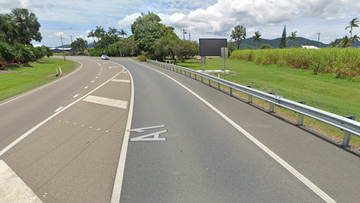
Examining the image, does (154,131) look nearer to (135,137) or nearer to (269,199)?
(135,137)

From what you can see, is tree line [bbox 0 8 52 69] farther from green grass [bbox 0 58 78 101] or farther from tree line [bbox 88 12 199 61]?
tree line [bbox 88 12 199 61]

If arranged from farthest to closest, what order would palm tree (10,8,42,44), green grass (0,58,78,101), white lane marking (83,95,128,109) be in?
palm tree (10,8,42,44), green grass (0,58,78,101), white lane marking (83,95,128,109)

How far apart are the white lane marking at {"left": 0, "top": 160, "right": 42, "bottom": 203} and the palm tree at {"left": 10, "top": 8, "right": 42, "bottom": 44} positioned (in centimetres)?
5808

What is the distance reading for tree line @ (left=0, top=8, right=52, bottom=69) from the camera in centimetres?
3015

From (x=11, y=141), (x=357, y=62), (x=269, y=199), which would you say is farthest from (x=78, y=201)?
(x=357, y=62)

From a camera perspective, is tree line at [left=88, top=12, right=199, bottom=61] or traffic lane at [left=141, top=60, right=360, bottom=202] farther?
tree line at [left=88, top=12, right=199, bottom=61]

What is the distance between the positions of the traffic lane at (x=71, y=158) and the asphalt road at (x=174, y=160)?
2cm

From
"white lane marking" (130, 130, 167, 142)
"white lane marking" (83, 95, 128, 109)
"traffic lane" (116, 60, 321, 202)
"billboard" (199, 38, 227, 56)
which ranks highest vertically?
"billboard" (199, 38, 227, 56)

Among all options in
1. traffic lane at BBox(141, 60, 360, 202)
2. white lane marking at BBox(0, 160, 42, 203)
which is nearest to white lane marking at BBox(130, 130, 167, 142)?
white lane marking at BBox(0, 160, 42, 203)

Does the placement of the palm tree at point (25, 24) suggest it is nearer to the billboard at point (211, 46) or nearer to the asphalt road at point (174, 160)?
the billboard at point (211, 46)

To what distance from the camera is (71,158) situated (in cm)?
436

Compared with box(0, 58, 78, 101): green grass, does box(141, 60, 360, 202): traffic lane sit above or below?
below

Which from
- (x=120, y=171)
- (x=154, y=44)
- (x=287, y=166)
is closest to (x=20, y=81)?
(x=120, y=171)

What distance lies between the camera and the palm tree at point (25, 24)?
49.2m
